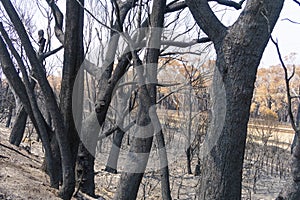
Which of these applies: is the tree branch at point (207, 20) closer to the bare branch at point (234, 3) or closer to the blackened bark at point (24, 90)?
the bare branch at point (234, 3)

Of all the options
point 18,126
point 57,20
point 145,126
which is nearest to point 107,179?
point 18,126

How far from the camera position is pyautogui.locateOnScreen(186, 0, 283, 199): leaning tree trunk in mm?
1691

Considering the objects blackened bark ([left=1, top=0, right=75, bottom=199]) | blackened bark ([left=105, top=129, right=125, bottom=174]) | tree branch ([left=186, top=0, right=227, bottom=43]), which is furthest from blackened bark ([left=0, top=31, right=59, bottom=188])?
blackened bark ([left=105, top=129, right=125, bottom=174])

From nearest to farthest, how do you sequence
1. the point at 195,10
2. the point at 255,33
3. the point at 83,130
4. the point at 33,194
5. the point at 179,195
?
the point at 255,33, the point at 195,10, the point at 33,194, the point at 83,130, the point at 179,195

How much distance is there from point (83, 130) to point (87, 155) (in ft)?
1.40

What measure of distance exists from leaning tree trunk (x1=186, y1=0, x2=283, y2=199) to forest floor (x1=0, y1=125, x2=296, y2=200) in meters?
0.46

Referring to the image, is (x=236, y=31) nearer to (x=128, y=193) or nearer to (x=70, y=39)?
(x=128, y=193)

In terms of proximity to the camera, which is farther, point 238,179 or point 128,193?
point 128,193

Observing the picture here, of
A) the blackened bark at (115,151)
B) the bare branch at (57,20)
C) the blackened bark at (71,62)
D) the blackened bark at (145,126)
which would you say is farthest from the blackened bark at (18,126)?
the blackened bark at (145,126)

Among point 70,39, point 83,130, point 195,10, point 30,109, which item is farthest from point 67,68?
point 195,10

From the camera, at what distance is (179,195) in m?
6.89

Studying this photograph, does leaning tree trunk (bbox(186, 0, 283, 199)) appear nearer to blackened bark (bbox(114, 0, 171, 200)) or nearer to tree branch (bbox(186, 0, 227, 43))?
tree branch (bbox(186, 0, 227, 43))

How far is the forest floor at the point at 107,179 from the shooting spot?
289 cm

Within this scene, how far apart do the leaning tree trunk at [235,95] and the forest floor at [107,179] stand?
46 cm
